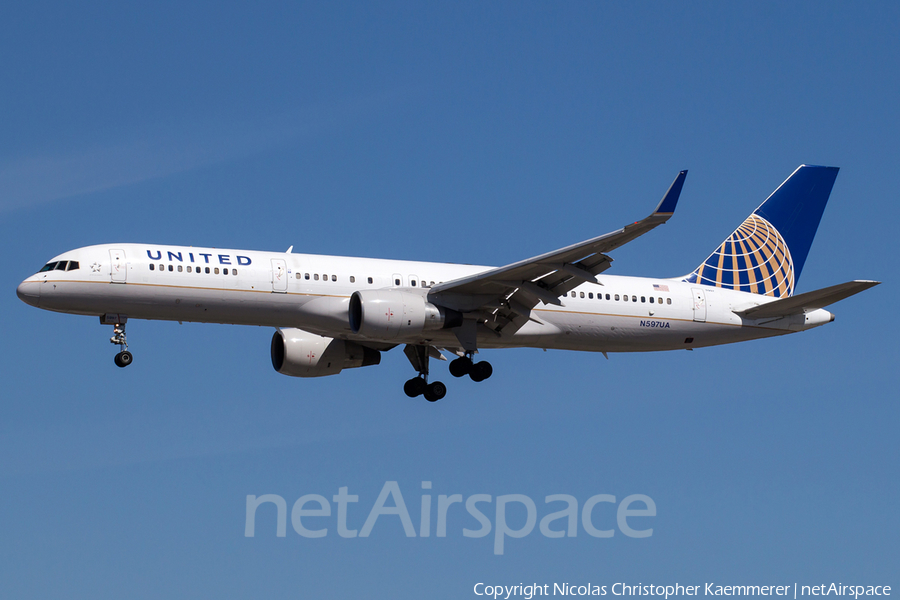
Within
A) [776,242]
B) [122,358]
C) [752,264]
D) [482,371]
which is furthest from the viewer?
[776,242]

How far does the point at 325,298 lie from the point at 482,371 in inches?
223

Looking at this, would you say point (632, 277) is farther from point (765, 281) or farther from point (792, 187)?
point (792, 187)

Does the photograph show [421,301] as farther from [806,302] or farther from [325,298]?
[806,302]

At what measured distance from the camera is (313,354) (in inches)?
1532

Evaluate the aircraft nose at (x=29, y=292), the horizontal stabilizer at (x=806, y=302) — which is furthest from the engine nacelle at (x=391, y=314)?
the horizontal stabilizer at (x=806, y=302)

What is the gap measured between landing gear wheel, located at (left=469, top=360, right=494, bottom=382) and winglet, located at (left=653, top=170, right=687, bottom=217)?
1039 centimetres

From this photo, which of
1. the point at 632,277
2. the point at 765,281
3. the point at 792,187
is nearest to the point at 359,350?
the point at 632,277

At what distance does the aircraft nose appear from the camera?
3328 cm

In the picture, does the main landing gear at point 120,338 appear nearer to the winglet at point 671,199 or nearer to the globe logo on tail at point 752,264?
the winglet at point 671,199

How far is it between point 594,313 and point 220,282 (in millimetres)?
11688

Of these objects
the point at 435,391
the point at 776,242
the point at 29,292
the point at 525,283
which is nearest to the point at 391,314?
the point at 525,283

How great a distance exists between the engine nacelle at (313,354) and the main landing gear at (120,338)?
6.08 m

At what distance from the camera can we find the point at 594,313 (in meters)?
36.9

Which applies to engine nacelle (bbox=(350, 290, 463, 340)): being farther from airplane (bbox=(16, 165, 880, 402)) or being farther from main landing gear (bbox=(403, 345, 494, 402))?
main landing gear (bbox=(403, 345, 494, 402))
